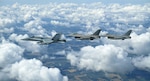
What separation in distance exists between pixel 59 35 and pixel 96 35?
42.5 ft

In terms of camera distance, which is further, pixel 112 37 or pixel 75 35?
pixel 75 35

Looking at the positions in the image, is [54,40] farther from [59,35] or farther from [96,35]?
[96,35]

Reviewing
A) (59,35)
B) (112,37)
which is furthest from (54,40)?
(112,37)

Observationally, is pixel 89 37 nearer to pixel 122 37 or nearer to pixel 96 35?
pixel 96 35

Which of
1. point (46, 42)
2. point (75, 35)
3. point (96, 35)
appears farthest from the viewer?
point (75, 35)

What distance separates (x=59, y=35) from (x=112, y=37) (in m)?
18.4

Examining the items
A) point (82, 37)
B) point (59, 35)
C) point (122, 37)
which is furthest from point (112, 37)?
point (59, 35)

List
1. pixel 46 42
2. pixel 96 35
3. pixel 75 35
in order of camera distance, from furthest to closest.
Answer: pixel 75 35 < pixel 96 35 < pixel 46 42

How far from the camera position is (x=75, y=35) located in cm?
8612

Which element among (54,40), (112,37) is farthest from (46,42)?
(112,37)

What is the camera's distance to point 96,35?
78312mm

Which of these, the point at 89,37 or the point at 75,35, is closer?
the point at 89,37

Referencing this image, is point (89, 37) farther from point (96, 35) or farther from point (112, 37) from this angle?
point (112, 37)

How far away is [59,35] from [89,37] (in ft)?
35.9
